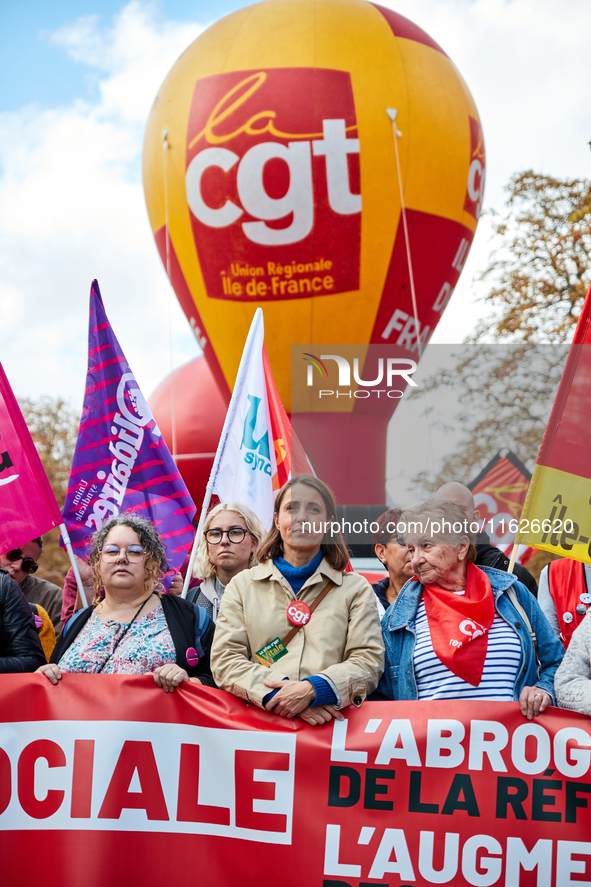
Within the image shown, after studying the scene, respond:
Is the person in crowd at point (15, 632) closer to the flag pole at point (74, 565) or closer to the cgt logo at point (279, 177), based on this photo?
the flag pole at point (74, 565)

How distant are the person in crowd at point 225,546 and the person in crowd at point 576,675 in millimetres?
1794

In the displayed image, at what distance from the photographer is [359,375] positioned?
1112cm

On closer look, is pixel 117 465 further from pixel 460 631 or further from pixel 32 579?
pixel 460 631

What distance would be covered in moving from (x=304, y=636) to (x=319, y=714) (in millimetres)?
342

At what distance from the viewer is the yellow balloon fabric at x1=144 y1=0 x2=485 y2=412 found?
11.9m

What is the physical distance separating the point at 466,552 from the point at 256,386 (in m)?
2.32

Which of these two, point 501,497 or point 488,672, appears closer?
point 488,672

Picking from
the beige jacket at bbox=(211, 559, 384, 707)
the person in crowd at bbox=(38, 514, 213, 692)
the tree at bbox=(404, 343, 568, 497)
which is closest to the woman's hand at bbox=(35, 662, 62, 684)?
the person in crowd at bbox=(38, 514, 213, 692)

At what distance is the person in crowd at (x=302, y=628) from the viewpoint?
389cm

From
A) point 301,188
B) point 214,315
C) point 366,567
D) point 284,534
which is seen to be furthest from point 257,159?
point 284,534

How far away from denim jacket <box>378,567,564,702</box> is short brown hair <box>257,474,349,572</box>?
347 mm

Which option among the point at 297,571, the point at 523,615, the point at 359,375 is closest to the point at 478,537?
the point at 523,615

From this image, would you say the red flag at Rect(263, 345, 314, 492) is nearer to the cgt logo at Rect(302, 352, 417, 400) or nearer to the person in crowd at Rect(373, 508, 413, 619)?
the person in crowd at Rect(373, 508, 413, 619)

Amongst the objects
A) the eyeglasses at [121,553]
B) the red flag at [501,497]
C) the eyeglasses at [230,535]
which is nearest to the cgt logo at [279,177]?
the red flag at [501,497]
